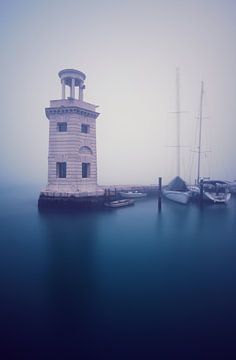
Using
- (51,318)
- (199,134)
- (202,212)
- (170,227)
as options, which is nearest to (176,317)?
(51,318)

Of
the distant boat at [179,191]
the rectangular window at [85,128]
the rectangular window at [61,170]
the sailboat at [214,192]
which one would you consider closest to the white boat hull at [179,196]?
the distant boat at [179,191]

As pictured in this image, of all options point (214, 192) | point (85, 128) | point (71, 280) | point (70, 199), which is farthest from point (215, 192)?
point (71, 280)

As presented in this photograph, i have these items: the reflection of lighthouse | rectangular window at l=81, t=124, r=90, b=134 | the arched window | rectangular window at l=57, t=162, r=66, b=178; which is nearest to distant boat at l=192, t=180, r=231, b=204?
→ the arched window

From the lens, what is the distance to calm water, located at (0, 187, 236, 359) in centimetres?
725

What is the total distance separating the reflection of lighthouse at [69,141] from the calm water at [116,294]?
8.40m

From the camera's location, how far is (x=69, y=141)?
27.8 metres

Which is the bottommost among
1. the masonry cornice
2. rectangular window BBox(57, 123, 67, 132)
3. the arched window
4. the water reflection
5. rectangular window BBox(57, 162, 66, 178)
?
the water reflection

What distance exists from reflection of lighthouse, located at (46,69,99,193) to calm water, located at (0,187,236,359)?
840 centimetres

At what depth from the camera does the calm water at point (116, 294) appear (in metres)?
7.25

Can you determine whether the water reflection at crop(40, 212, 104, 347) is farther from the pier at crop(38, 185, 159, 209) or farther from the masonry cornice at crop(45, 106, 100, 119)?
the masonry cornice at crop(45, 106, 100, 119)

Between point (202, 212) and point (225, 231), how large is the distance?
31.5ft

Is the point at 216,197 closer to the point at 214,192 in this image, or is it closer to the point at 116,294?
the point at 214,192

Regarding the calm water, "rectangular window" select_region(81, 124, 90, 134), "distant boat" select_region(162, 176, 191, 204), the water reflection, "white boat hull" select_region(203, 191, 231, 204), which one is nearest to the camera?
the calm water

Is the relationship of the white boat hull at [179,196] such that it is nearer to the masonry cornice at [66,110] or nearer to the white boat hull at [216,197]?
the white boat hull at [216,197]
